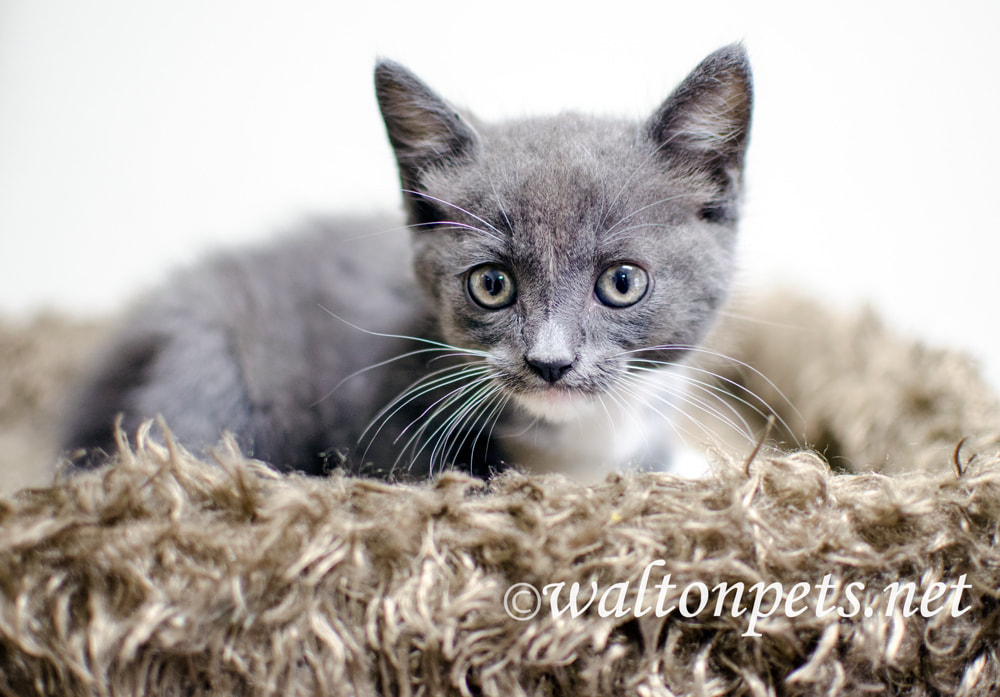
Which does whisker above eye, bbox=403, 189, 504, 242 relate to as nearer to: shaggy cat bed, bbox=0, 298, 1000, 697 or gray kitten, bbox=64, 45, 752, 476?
gray kitten, bbox=64, 45, 752, 476

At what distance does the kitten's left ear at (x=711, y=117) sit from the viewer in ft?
2.97

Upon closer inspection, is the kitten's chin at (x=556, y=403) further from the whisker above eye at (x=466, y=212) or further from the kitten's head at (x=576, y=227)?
the whisker above eye at (x=466, y=212)

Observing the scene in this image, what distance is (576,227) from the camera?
0.89 m

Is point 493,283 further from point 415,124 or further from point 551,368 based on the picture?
point 415,124

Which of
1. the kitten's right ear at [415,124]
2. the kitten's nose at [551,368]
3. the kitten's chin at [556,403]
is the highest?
the kitten's right ear at [415,124]

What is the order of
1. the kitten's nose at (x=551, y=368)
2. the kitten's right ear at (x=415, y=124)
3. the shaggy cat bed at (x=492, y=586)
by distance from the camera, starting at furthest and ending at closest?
the kitten's right ear at (x=415, y=124), the kitten's nose at (x=551, y=368), the shaggy cat bed at (x=492, y=586)

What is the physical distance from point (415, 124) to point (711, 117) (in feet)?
1.35

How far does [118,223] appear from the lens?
2.06 meters

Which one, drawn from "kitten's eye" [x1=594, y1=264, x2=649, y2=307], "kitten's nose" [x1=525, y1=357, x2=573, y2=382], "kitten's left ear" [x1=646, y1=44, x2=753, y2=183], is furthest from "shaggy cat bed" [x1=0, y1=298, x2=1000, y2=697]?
"kitten's left ear" [x1=646, y1=44, x2=753, y2=183]

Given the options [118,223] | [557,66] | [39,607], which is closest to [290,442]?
[39,607]

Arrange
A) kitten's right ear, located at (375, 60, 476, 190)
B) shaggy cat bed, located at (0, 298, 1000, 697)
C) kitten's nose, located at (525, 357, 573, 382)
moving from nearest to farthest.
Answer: shaggy cat bed, located at (0, 298, 1000, 697) → kitten's nose, located at (525, 357, 573, 382) → kitten's right ear, located at (375, 60, 476, 190)

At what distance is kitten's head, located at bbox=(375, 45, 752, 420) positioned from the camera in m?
0.88

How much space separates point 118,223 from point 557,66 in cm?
135

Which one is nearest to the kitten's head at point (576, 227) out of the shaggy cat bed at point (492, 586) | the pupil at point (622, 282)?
the pupil at point (622, 282)
